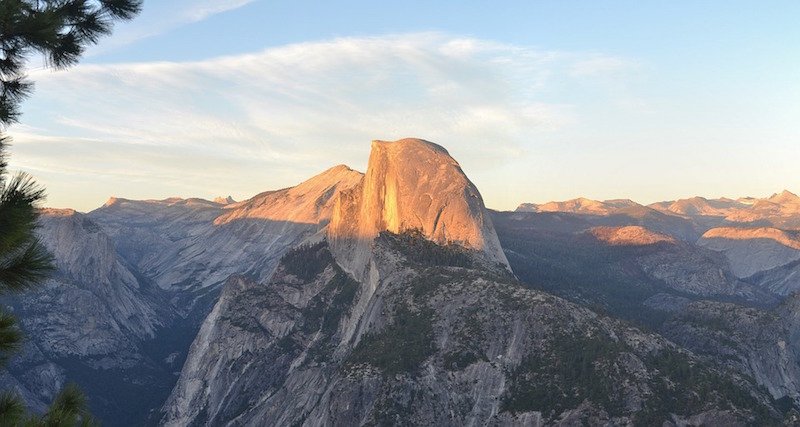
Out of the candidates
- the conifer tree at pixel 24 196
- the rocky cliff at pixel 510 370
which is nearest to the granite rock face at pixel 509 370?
the rocky cliff at pixel 510 370

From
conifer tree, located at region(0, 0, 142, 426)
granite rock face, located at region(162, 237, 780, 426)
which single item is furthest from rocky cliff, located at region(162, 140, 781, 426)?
conifer tree, located at region(0, 0, 142, 426)

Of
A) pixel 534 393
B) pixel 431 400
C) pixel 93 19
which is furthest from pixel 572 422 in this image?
pixel 93 19

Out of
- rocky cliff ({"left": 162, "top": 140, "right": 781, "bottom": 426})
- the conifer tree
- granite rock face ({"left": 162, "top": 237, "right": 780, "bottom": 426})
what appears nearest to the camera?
the conifer tree

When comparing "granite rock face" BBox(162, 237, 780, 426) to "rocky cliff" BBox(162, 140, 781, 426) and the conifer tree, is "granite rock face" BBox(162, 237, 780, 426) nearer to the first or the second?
"rocky cliff" BBox(162, 140, 781, 426)

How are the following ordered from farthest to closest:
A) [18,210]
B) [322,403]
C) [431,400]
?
[322,403], [431,400], [18,210]

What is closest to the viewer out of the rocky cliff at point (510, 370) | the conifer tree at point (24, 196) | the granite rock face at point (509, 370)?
the conifer tree at point (24, 196)

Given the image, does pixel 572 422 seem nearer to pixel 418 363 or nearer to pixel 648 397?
pixel 648 397

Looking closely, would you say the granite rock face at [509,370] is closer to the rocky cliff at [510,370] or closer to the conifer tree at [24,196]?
the rocky cliff at [510,370]

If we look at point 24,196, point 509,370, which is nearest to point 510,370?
point 509,370
